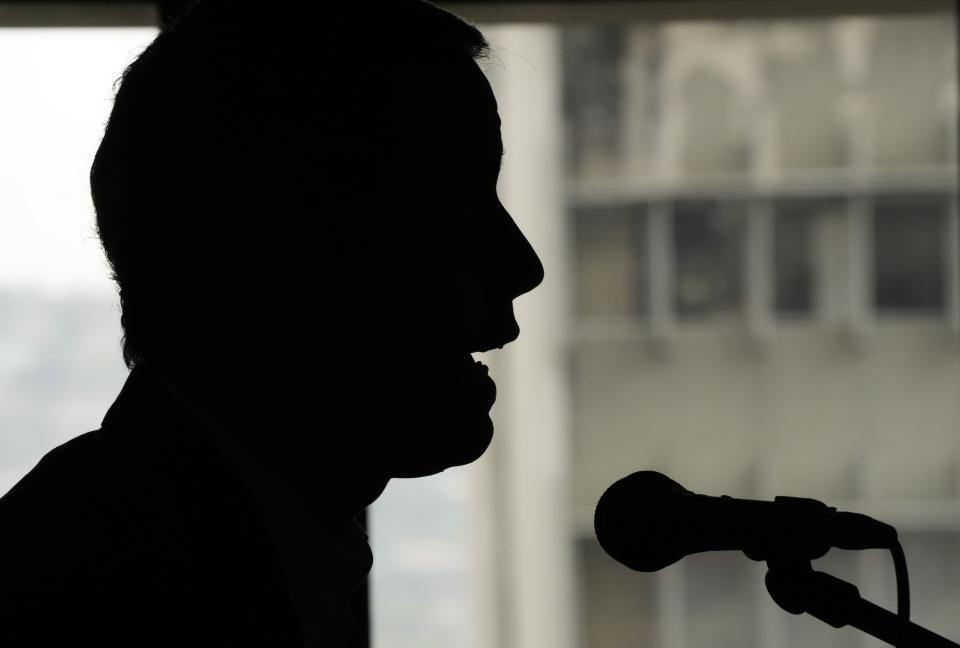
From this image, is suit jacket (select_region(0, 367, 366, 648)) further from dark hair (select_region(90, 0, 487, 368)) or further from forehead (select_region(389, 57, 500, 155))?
forehead (select_region(389, 57, 500, 155))

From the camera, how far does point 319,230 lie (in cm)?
79

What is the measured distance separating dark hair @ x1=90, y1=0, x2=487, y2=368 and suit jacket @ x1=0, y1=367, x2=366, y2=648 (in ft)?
0.29

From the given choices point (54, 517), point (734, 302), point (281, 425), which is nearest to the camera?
point (54, 517)

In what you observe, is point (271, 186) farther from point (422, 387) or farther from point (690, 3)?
point (690, 3)

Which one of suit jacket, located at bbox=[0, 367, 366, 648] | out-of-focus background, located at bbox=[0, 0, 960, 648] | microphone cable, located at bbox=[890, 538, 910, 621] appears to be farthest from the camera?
out-of-focus background, located at bbox=[0, 0, 960, 648]

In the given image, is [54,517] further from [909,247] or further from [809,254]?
[909,247]

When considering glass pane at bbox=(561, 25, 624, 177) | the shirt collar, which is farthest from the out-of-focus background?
the shirt collar

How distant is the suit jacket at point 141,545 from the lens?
0.63 meters

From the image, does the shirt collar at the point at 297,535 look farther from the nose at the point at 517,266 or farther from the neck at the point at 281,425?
the nose at the point at 517,266

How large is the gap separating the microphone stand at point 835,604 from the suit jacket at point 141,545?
33 centimetres

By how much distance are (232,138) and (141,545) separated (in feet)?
0.97

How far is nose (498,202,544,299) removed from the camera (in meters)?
0.80

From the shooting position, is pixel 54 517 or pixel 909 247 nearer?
pixel 54 517

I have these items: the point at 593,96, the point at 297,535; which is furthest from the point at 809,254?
the point at 297,535
